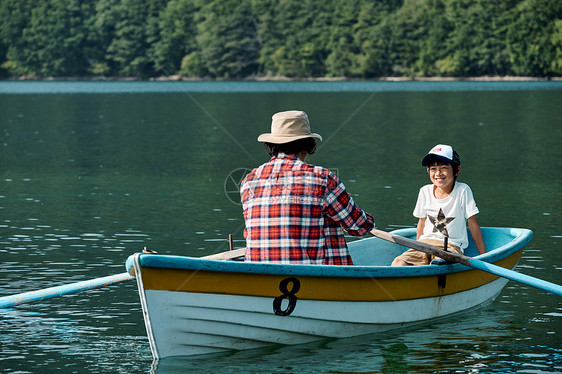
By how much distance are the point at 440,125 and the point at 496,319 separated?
100 feet

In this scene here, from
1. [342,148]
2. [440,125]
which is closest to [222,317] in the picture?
[342,148]

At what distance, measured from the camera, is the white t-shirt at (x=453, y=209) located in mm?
9927

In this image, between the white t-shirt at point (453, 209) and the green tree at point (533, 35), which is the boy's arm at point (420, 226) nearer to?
the white t-shirt at point (453, 209)

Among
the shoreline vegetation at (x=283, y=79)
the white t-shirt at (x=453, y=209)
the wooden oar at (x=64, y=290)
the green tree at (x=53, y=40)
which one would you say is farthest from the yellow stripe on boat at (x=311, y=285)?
the green tree at (x=53, y=40)

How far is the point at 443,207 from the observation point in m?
9.99

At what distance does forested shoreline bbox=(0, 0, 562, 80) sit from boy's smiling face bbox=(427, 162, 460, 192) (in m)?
95.5

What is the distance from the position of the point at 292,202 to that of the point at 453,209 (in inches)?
95.2

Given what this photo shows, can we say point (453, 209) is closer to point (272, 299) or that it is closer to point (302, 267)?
point (302, 267)

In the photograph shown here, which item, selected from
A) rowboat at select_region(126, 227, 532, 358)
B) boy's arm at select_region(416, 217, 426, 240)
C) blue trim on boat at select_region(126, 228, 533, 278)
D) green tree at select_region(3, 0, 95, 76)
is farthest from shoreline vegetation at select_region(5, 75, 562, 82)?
rowboat at select_region(126, 227, 532, 358)

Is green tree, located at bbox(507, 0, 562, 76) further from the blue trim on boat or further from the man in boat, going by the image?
the man in boat

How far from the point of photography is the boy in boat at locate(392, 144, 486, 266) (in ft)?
32.3

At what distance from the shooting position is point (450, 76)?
123 meters

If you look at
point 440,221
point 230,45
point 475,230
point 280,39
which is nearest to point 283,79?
point 280,39

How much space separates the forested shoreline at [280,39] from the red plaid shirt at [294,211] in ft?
318
